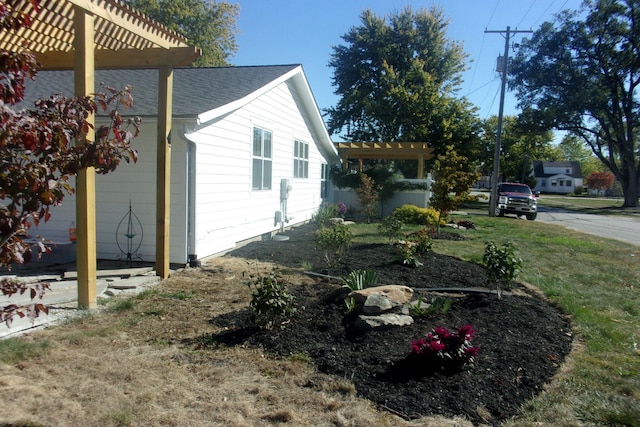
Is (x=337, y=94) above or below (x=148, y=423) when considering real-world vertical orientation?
above

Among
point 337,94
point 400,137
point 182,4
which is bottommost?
point 400,137

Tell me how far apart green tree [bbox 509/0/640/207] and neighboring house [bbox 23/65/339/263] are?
29.3 meters

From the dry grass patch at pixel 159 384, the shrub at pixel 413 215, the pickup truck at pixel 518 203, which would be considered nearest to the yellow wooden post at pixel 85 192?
the dry grass patch at pixel 159 384

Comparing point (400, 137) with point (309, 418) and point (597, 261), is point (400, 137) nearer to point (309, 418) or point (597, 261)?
point (597, 261)

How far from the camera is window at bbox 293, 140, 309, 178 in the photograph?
12914 millimetres

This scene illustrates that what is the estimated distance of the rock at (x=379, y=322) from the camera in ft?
14.6

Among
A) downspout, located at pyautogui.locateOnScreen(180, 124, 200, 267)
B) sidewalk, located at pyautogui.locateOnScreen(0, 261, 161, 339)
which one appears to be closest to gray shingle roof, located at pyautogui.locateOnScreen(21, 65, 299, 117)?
downspout, located at pyautogui.locateOnScreen(180, 124, 200, 267)

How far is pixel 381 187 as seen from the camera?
1789cm

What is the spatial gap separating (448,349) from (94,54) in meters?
5.75

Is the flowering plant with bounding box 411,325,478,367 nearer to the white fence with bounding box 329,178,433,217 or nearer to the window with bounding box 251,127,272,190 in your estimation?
the window with bounding box 251,127,272,190

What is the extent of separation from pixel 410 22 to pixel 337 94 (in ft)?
25.3

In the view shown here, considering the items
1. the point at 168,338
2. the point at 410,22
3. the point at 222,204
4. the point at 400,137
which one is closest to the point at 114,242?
→ the point at 222,204

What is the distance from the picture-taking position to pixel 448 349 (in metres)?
3.61

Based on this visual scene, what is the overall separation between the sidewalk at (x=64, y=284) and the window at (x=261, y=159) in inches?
144
